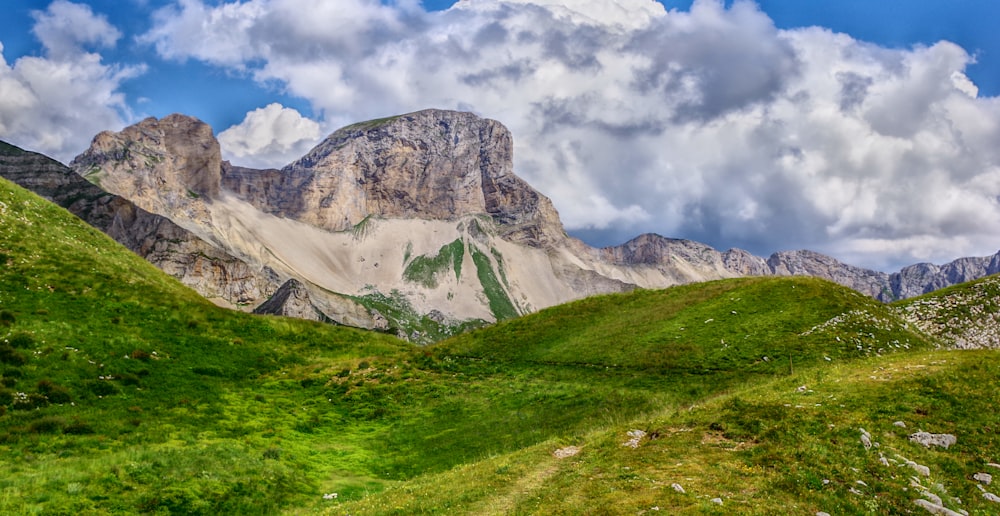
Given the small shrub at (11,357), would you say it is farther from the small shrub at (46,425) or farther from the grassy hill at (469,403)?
the small shrub at (46,425)

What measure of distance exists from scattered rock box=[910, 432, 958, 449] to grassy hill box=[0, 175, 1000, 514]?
1.78 feet

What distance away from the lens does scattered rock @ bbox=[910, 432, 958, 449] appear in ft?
72.4

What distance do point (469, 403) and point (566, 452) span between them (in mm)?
16670

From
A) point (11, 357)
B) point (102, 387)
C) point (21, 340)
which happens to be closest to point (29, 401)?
point (102, 387)

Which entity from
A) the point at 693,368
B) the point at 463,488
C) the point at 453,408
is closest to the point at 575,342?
the point at 693,368

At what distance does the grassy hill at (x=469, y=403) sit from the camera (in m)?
20.7

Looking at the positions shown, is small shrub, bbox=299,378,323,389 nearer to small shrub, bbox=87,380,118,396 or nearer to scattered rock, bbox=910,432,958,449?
small shrub, bbox=87,380,118,396

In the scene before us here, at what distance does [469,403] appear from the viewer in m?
42.5

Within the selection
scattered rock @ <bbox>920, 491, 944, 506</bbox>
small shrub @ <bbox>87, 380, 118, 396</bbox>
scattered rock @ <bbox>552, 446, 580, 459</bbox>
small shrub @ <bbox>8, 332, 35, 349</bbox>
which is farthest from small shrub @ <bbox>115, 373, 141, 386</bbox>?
scattered rock @ <bbox>920, 491, 944, 506</bbox>

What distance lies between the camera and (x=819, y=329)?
45.8 meters

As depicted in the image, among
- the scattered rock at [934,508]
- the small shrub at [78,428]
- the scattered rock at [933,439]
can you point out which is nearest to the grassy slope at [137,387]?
the small shrub at [78,428]

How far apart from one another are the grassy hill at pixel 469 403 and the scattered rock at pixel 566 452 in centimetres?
38

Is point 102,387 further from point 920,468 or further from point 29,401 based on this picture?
point 920,468

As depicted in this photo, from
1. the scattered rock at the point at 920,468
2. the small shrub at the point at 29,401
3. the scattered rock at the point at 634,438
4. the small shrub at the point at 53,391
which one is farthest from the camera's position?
the small shrub at the point at 53,391
